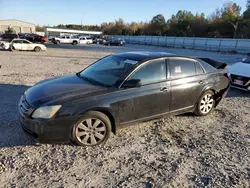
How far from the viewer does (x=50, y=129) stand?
3.22m

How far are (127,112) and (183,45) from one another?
140 feet

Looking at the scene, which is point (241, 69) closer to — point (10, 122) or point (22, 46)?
point (10, 122)

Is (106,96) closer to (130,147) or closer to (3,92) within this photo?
(130,147)

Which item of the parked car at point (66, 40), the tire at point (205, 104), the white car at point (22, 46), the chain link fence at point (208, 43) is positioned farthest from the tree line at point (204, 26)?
the tire at point (205, 104)

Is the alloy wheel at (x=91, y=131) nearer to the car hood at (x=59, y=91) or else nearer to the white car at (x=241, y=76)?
the car hood at (x=59, y=91)

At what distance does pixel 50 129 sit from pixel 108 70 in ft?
5.60

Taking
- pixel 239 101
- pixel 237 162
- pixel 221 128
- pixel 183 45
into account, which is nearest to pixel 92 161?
pixel 237 162

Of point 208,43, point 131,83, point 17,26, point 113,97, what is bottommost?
point 208,43

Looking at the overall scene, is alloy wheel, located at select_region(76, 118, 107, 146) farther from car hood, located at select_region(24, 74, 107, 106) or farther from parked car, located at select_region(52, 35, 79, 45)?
parked car, located at select_region(52, 35, 79, 45)

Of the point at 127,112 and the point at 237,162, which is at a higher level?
A: the point at 127,112

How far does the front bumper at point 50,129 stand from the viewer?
10.5 ft

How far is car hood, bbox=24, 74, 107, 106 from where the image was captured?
11.1ft

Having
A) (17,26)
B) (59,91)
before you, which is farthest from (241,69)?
(17,26)

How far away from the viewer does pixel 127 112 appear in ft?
12.4
